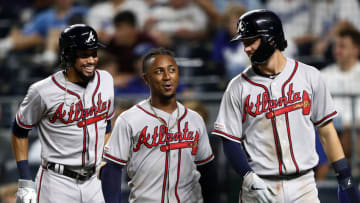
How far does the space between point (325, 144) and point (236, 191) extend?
204cm

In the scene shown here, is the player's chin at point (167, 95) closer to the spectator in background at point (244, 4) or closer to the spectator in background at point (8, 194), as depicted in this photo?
the spectator in background at point (8, 194)

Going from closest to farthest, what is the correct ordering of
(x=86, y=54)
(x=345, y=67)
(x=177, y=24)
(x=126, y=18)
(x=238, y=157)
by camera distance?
(x=238, y=157), (x=86, y=54), (x=345, y=67), (x=126, y=18), (x=177, y=24)

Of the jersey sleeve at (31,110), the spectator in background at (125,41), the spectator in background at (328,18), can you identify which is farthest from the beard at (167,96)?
the spectator in background at (328,18)

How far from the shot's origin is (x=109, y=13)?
7.56 metres

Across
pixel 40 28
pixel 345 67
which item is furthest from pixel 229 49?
pixel 40 28

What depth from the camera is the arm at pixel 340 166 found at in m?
2.94

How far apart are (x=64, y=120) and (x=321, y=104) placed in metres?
1.59

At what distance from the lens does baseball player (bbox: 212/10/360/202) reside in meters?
2.89

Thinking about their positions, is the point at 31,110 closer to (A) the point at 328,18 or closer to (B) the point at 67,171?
(B) the point at 67,171

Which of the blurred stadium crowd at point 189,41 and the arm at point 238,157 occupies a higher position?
the blurred stadium crowd at point 189,41

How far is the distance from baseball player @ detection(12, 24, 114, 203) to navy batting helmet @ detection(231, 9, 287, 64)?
0.98m

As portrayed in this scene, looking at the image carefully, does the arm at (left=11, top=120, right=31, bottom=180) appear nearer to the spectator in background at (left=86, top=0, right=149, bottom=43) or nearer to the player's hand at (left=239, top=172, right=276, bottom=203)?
the player's hand at (left=239, top=172, right=276, bottom=203)

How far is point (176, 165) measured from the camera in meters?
3.13

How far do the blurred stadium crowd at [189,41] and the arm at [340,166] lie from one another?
2222 mm
